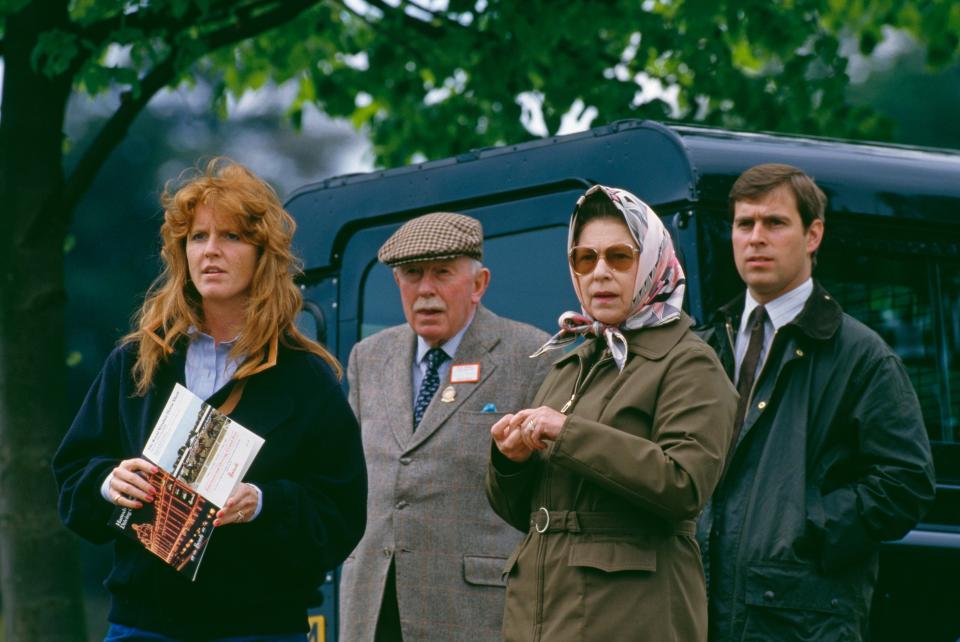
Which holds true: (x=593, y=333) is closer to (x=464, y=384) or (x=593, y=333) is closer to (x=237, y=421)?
(x=237, y=421)

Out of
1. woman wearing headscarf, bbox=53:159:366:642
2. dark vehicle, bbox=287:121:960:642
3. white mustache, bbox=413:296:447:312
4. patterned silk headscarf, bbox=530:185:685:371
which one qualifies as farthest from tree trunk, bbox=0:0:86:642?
patterned silk headscarf, bbox=530:185:685:371

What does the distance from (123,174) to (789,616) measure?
2807cm

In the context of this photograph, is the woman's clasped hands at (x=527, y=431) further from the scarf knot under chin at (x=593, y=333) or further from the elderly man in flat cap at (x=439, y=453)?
the elderly man in flat cap at (x=439, y=453)

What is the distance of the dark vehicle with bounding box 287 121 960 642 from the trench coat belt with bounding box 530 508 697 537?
132 cm

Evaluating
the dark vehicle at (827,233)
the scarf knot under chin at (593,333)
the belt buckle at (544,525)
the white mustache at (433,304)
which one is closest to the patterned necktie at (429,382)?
the white mustache at (433,304)

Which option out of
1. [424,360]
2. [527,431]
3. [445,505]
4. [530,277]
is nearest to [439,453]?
[445,505]

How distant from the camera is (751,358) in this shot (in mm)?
4328

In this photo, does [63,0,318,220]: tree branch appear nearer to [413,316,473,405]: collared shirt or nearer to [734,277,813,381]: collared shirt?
[413,316,473,405]: collared shirt

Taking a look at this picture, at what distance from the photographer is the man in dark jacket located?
4.00 meters

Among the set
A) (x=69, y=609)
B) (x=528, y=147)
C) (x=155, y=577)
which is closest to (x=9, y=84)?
(x=69, y=609)

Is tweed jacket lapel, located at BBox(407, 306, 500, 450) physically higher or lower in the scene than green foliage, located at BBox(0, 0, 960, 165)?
lower

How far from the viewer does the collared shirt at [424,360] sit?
4.90 metres

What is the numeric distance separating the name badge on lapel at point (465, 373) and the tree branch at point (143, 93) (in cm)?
265

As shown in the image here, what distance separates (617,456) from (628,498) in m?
0.10
